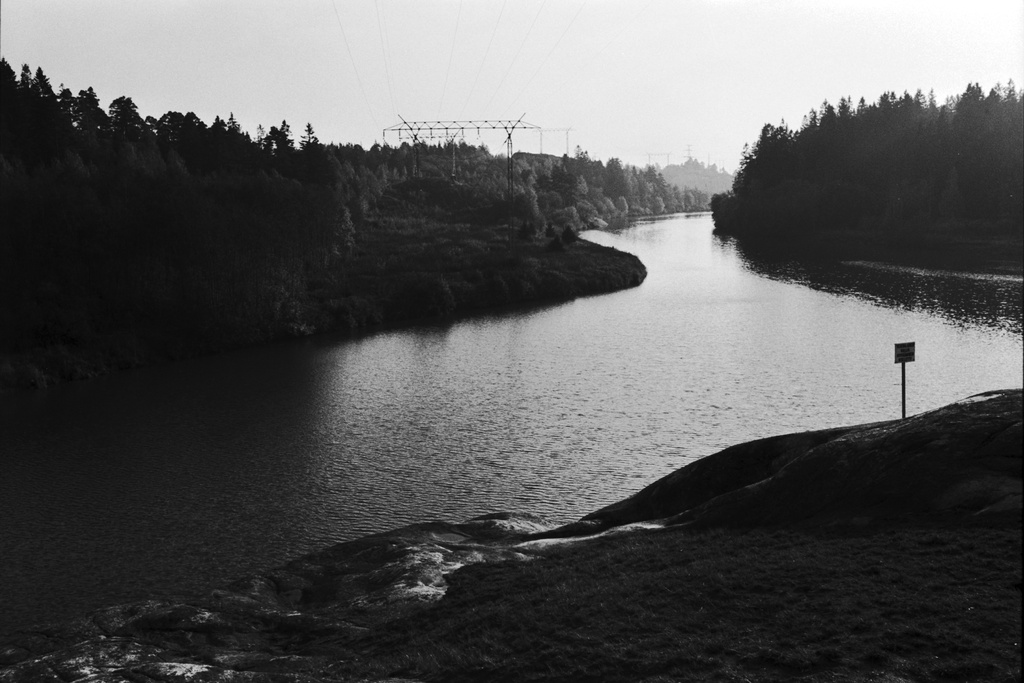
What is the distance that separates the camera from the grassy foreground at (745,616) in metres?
12.7

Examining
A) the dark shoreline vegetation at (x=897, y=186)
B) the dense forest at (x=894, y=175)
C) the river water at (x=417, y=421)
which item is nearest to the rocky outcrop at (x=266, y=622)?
the river water at (x=417, y=421)

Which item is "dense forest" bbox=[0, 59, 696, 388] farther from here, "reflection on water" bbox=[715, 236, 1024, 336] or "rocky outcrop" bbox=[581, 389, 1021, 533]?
"rocky outcrop" bbox=[581, 389, 1021, 533]

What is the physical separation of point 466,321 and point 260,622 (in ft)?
194

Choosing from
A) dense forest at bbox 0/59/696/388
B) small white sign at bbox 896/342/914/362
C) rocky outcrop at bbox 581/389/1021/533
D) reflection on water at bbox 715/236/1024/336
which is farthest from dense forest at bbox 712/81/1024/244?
rocky outcrop at bbox 581/389/1021/533

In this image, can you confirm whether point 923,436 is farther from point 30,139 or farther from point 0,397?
point 30,139

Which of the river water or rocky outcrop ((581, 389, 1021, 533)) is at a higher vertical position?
rocky outcrop ((581, 389, 1021, 533))

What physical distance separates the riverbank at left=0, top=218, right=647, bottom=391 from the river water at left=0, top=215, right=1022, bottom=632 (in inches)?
98.4

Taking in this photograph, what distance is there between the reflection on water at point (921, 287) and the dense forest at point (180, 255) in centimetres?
2179

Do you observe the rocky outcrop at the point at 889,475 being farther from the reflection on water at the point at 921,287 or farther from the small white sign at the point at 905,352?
the reflection on water at the point at 921,287

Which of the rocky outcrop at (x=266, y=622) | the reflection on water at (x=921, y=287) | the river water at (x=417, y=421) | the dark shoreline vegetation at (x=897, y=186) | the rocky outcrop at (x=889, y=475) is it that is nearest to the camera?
the rocky outcrop at (x=266, y=622)

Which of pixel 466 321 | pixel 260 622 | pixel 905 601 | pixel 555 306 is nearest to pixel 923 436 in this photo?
pixel 905 601

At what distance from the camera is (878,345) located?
189ft

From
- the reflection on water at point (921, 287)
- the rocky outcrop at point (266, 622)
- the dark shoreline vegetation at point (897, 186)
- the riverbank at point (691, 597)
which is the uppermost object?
the dark shoreline vegetation at point (897, 186)

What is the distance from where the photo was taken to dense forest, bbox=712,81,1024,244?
11538cm
